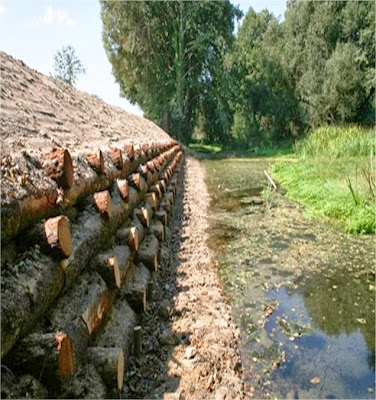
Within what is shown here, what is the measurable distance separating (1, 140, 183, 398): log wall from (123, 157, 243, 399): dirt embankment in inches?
9.0

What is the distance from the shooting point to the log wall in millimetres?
1269

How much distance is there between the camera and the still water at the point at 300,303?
94.0 inches

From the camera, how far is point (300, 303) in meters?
3.35

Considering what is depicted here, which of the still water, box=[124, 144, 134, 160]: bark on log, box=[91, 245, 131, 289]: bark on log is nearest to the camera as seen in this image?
box=[91, 245, 131, 289]: bark on log

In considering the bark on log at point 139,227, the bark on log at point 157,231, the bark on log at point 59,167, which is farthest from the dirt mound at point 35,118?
the bark on log at point 157,231

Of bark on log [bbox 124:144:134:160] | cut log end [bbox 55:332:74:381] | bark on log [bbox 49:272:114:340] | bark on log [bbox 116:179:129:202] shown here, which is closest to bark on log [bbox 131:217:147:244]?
bark on log [bbox 116:179:129:202]

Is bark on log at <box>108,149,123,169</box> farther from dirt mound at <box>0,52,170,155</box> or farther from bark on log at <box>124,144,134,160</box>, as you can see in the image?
bark on log at <box>124,144,134,160</box>

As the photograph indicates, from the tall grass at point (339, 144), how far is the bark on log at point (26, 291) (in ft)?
38.3

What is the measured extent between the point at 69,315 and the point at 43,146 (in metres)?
1.33

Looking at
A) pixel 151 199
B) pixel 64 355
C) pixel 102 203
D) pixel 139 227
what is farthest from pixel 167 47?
pixel 64 355

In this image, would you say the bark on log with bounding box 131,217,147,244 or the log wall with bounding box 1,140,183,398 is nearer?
the log wall with bounding box 1,140,183,398

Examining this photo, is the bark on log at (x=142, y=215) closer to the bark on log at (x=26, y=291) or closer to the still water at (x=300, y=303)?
the still water at (x=300, y=303)

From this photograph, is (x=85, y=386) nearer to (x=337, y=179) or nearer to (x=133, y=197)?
(x=133, y=197)

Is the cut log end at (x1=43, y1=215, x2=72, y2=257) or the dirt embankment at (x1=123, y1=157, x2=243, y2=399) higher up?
the cut log end at (x1=43, y1=215, x2=72, y2=257)
